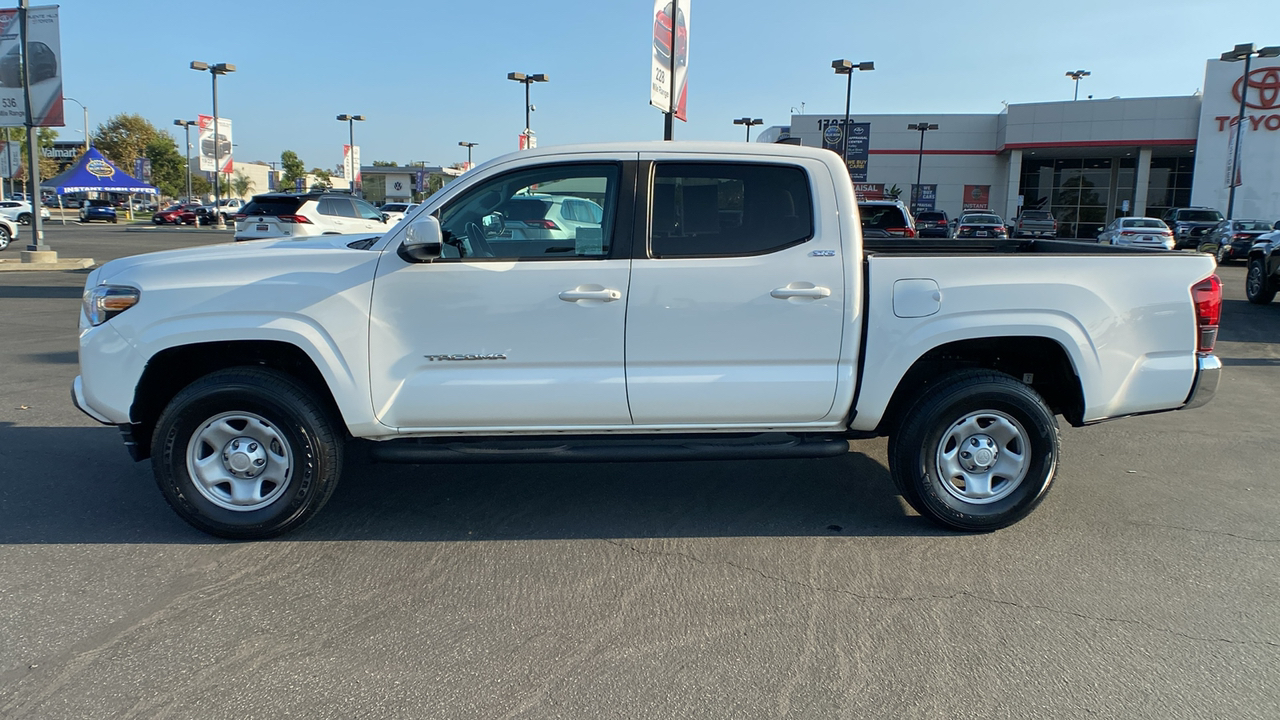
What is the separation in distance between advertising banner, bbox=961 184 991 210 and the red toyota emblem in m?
14.2

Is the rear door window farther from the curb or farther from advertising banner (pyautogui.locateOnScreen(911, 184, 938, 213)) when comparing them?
advertising banner (pyautogui.locateOnScreen(911, 184, 938, 213))

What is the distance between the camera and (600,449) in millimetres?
4508

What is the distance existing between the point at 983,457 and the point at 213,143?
36031 millimetres

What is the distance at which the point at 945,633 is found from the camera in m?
3.59

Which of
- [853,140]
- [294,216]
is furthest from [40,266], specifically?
[853,140]

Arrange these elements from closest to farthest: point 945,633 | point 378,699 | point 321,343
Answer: point 378,699 < point 945,633 < point 321,343

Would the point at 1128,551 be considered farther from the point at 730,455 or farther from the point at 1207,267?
the point at 730,455

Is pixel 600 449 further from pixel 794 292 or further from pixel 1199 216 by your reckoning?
pixel 1199 216

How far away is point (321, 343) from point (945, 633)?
10.1 ft

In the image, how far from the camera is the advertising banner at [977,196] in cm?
5444

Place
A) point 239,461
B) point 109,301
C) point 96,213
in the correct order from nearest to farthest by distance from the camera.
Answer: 1. point 109,301
2. point 239,461
3. point 96,213

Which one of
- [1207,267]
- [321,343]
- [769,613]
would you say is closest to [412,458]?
[321,343]

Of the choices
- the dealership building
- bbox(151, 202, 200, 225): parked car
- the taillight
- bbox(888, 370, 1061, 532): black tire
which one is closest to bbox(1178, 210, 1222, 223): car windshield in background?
the dealership building

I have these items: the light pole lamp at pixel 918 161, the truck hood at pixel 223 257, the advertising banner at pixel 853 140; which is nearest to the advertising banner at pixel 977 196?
the light pole lamp at pixel 918 161
